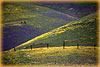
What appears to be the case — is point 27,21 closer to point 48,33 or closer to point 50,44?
point 48,33

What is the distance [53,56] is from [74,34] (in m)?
1.90

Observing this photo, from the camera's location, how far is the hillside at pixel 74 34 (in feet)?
27.9

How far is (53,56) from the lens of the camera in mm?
8320

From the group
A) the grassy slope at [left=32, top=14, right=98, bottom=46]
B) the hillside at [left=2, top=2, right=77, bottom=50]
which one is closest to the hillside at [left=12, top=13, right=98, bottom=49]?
the grassy slope at [left=32, top=14, right=98, bottom=46]

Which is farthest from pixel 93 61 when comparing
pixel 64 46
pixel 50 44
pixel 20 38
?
pixel 20 38

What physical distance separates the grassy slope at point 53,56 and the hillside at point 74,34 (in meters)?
0.37

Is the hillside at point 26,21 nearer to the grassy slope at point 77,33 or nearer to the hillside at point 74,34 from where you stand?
the hillside at point 74,34

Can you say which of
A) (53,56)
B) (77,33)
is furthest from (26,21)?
(77,33)

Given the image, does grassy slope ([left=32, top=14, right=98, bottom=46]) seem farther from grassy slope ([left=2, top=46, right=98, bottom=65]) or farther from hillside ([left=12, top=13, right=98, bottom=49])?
grassy slope ([left=2, top=46, right=98, bottom=65])

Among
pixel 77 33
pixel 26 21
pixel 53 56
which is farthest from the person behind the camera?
pixel 26 21

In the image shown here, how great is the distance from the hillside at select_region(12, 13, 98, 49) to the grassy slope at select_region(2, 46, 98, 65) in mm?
367

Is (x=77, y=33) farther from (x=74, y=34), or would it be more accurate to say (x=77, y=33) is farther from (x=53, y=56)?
(x=53, y=56)

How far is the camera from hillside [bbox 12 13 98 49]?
27.9 ft

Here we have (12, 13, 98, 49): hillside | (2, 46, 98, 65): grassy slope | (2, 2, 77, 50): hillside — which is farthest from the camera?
(2, 2, 77, 50): hillside
